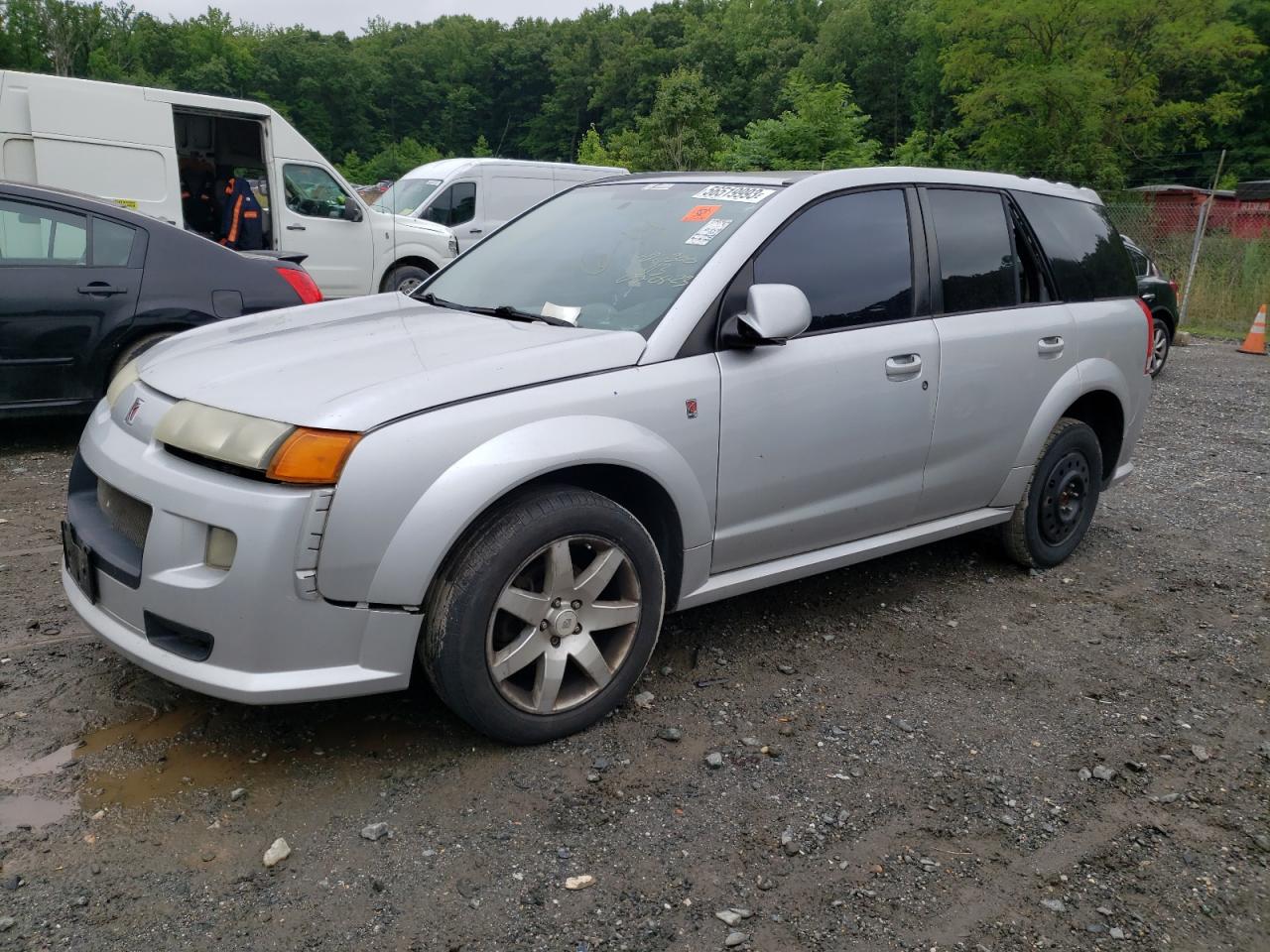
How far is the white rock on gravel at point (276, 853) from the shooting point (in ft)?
8.09

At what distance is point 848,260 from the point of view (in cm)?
374

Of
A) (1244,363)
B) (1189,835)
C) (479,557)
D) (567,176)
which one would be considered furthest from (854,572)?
(567,176)

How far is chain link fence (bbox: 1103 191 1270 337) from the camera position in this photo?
16.5m

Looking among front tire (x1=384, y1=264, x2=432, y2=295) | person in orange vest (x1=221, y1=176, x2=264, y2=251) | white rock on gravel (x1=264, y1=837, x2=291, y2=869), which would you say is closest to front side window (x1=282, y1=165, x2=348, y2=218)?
person in orange vest (x1=221, y1=176, x2=264, y2=251)

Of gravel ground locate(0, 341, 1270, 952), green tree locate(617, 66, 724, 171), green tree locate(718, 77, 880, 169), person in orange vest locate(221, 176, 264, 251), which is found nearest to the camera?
gravel ground locate(0, 341, 1270, 952)

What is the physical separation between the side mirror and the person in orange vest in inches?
347

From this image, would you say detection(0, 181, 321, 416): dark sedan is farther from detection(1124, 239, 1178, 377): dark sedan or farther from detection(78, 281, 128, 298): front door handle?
detection(1124, 239, 1178, 377): dark sedan

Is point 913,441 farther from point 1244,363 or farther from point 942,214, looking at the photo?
point 1244,363

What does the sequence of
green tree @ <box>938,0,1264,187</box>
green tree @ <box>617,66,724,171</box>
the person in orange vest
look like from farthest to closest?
1. green tree @ <box>938,0,1264,187</box>
2. green tree @ <box>617,66,724,171</box>
3. the person in orange vest

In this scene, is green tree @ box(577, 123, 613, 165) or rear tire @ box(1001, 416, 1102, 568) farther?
green tree @ box(577, 123, 613, 165)

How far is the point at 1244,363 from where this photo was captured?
42.2ft

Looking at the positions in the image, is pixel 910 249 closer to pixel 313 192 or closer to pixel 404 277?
pixel 313 192

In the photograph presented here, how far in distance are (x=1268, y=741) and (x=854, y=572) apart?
70.9 inches

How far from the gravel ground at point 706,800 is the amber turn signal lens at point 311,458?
89cm
